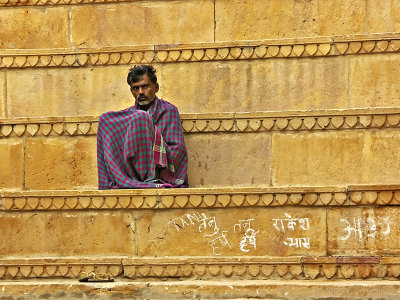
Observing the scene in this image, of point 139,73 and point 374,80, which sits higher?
point 139,73

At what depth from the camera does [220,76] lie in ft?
36.4

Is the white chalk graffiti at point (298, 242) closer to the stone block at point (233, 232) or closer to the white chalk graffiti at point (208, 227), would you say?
the stone block at point (233, 232)

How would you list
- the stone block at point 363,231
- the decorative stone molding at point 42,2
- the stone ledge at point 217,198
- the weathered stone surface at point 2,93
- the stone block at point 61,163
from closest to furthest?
1. the stone block at point 363,231
2. the stone ledge at point 217,198
3. the stone block at point 61,163
4. the weathered stone surface at point 2,93
5. the decorative stone molding at point 42,2

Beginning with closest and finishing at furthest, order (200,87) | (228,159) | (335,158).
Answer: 1. (335,158)
2. (228,159)
3. (200,87)

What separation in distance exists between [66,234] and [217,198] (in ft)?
4.93

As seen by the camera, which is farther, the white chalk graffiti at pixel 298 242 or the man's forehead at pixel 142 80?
the man's forehead at pixel 142 80

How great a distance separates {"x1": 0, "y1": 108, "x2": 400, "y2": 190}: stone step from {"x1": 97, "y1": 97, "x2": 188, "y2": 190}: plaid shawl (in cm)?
39

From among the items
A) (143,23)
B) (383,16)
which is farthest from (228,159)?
(383,16)

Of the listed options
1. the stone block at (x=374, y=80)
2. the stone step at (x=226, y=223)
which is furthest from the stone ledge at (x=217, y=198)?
the stone block at (x=374, y=80)

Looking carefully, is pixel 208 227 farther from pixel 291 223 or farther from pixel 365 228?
pixel 365 228

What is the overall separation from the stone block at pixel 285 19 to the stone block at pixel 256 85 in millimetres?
386

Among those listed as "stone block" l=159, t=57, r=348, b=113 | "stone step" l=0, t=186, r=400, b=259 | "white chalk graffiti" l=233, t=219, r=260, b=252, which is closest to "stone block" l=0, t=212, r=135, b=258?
"stone step" l=0, t=186, r=400, b=259

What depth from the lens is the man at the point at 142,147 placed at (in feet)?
33.4

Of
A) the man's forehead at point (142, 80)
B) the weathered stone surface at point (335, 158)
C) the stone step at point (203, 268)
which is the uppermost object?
the man's forehead at point (142, 80)
